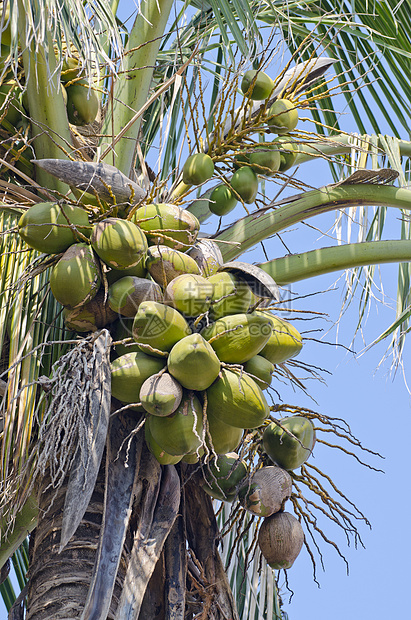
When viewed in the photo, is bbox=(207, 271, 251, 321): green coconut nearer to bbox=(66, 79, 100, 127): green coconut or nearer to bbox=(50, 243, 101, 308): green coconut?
bbox=(50, 243, 101, 308): green coconut

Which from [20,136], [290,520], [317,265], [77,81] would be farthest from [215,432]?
[77,81]

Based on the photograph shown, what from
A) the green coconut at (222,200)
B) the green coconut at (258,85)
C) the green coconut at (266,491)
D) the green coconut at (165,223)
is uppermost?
the green coconut at (258,85)

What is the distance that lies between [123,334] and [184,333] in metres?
0.20

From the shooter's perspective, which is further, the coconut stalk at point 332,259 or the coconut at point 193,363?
the coconut stalk at point 332,259

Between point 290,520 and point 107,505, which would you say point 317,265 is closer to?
point 290,520

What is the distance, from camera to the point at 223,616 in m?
1.76

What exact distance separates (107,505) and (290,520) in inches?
18.8

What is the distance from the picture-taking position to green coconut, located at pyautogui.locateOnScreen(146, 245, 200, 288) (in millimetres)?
1637

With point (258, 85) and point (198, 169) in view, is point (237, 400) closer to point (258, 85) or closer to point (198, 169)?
point (198, 169)

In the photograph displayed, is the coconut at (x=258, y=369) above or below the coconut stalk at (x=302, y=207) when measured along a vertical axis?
below

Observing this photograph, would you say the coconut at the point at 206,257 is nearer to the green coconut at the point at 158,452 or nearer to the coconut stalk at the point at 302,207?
the coconut stalk at the point at 302,207

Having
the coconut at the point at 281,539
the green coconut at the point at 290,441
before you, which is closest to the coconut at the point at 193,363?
the green coconut at the point at 290,441

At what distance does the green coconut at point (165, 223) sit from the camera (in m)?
1.69

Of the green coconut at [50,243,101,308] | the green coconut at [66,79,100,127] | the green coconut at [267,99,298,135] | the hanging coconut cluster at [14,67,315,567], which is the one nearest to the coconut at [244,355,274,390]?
the hanging coconut cluster at [14,67,315,567]
